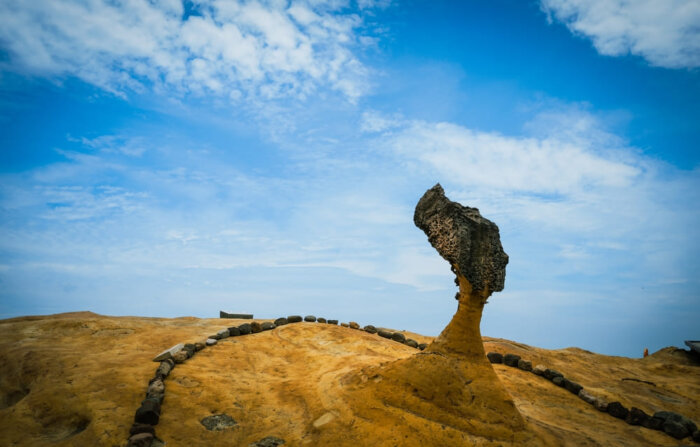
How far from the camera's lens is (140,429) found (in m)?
5.63

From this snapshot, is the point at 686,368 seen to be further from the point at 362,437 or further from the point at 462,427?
the point at 362,437

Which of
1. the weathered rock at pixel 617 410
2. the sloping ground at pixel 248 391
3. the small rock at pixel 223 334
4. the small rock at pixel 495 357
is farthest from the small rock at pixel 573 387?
the small rock at pixel 223 334

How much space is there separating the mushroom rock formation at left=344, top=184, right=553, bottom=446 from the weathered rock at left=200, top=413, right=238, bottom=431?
1.99 m

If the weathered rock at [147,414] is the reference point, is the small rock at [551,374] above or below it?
above

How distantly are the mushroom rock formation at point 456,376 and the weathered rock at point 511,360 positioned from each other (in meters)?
3.91

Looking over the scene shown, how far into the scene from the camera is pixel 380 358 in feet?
30.5

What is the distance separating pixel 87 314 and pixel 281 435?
32.3ft

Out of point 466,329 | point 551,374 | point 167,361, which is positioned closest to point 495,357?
point 551,374

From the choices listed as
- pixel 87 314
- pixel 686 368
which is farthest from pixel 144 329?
pixel 686 368

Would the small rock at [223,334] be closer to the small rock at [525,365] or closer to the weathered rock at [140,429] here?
the weathered rock at [140,429]

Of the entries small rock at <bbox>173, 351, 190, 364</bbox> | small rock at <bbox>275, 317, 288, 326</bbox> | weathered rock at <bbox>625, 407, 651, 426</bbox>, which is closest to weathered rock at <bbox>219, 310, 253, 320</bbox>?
small rock at <bbox>275, 317, 288, 326</bbox>

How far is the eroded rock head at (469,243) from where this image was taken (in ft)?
23.7

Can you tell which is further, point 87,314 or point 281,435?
point 87,314

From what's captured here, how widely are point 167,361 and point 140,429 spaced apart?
2438mm
